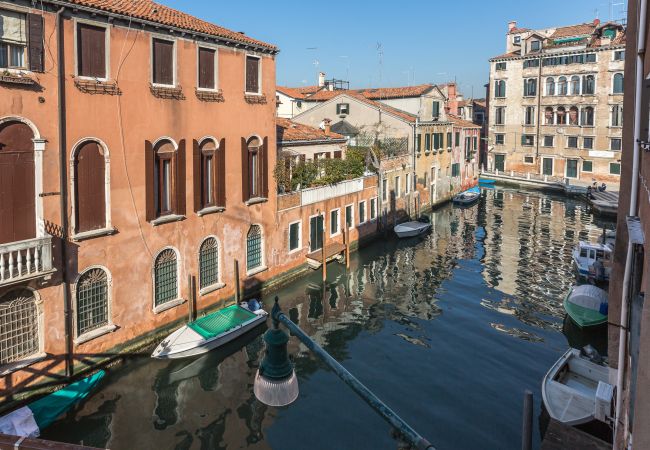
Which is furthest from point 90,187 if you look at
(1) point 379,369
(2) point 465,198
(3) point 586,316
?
(2) point 465,198

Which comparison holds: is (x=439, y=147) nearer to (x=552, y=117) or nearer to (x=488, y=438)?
(x=552, y=117)

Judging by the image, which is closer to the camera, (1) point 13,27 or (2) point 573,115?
(1) point 13,27

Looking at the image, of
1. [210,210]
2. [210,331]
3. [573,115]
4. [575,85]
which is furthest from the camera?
[573,115]

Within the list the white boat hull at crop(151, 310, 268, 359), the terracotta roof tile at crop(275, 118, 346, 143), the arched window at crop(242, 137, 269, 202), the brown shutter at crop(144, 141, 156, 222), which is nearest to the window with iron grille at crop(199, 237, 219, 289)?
the arched window at crop(242, 137, 269, 202)

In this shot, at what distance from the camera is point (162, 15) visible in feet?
50.2

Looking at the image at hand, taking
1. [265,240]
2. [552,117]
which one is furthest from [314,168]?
[552,117]

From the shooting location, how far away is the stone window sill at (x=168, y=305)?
1501cm

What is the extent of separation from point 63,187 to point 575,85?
47857 millimetres

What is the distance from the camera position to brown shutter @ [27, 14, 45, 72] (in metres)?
11.4

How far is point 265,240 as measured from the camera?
19688 millimetres

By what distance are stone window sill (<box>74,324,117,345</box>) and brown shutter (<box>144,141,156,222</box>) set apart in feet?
10.1

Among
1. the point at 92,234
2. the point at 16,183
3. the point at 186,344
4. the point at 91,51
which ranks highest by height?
the point at 91,51

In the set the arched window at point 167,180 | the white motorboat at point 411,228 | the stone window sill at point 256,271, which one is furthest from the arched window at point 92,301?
the white motorboat at point 411,228

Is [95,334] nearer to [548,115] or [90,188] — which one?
[90,188]
